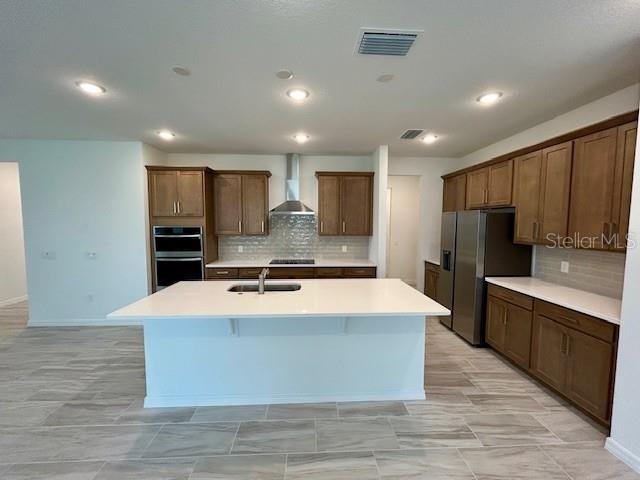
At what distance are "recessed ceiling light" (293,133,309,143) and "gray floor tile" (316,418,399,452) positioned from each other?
3.18 meters

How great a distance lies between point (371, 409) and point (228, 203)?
3512mm

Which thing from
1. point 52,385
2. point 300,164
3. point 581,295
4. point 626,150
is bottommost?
point 52,385

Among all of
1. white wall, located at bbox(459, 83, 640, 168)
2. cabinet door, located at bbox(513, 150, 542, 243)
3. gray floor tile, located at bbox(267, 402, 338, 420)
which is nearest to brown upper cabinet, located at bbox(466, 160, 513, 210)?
cabinet door, located at bbox(513, 150, 542, 243)

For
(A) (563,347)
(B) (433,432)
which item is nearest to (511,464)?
(B) (433,432)

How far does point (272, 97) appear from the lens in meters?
2.61

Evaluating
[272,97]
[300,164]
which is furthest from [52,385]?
[300,164]

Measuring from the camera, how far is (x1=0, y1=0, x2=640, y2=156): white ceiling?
155cm

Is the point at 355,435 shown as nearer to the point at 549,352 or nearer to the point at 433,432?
the point at 433,432

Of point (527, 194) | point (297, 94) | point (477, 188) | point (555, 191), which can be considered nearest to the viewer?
point (297, 94)

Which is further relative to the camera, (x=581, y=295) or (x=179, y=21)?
(x=581, y=295)

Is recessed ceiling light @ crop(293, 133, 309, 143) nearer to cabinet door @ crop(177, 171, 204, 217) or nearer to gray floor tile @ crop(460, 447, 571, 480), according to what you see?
cabinet door @ crop(177, 171, 204, 217)

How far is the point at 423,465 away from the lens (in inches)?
71.4

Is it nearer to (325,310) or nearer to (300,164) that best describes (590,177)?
(325,310)

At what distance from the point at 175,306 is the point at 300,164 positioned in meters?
3.35
